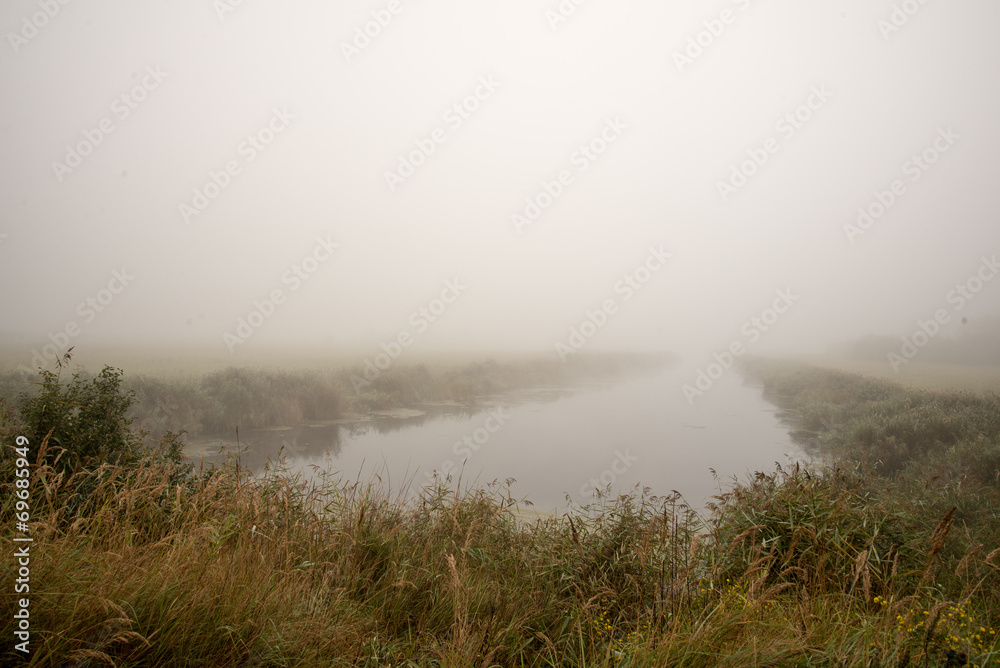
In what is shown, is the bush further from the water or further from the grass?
the water

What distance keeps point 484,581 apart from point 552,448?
1131 cm

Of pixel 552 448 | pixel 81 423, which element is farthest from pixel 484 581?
pixel 552 448

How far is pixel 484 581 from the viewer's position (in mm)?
3379

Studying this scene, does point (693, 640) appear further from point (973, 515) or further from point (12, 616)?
point (973, 515)

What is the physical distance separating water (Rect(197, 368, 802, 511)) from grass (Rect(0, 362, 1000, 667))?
3.29m

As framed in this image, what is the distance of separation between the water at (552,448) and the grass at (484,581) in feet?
10.8

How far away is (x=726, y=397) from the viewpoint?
27.3 meters

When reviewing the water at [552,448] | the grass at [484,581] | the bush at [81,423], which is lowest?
the water at [552,448]

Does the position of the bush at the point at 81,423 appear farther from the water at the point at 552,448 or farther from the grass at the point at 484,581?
the water at the point at 552,448

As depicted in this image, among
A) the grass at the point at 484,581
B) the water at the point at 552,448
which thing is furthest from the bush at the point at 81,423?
the water at the point at 552,448

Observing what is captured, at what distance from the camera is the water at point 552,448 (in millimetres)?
10695

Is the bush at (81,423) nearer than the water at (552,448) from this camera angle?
Yes

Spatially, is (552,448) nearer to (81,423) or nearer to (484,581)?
(484,581)

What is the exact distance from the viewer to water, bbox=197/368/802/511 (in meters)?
10.7
